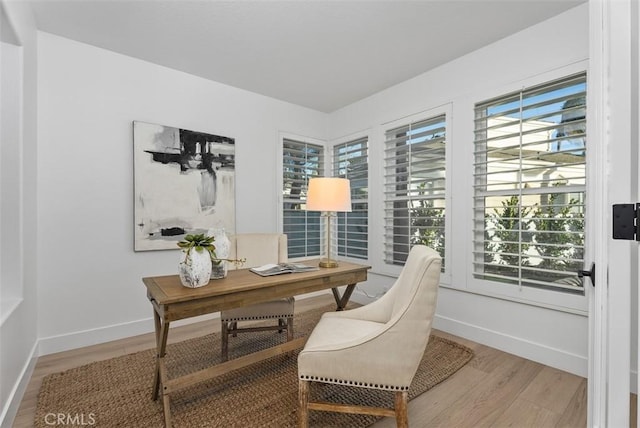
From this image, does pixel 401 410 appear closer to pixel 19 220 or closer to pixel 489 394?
pixel 489 394

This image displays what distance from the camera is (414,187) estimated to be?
3225 mm

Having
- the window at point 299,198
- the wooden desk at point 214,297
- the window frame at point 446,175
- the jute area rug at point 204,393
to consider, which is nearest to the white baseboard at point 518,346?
the jute area rug at point 204,393

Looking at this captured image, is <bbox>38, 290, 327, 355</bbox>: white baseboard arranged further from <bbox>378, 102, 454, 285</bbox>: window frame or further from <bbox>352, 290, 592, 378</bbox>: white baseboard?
<bbox>352, 290, 592, 378</bbox>: white baseboard

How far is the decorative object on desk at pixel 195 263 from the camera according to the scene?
1.61m

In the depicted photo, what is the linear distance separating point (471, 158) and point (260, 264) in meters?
2.12

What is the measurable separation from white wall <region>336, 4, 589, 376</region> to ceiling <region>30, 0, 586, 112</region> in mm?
135

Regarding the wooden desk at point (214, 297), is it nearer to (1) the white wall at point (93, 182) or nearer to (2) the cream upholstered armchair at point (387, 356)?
(2) the cream upholstered armchair at point (387, 356)

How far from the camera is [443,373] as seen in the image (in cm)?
213

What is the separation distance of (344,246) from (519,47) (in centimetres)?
274

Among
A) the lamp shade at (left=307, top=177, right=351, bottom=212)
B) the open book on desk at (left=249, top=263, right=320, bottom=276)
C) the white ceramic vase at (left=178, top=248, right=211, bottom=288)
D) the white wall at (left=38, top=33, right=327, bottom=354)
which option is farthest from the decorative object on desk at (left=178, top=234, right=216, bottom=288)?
the white wall at (left=38, top=33, right=327, bottom=354)

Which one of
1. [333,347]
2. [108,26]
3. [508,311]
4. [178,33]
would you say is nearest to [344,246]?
[508,311]

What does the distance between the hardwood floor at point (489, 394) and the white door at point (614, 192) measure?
0.74 meters

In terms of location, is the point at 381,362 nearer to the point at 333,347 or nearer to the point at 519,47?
the point at 333,347

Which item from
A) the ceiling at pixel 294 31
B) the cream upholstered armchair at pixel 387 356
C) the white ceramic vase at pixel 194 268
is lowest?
the cream upholstered armchair at pixel 387 356
